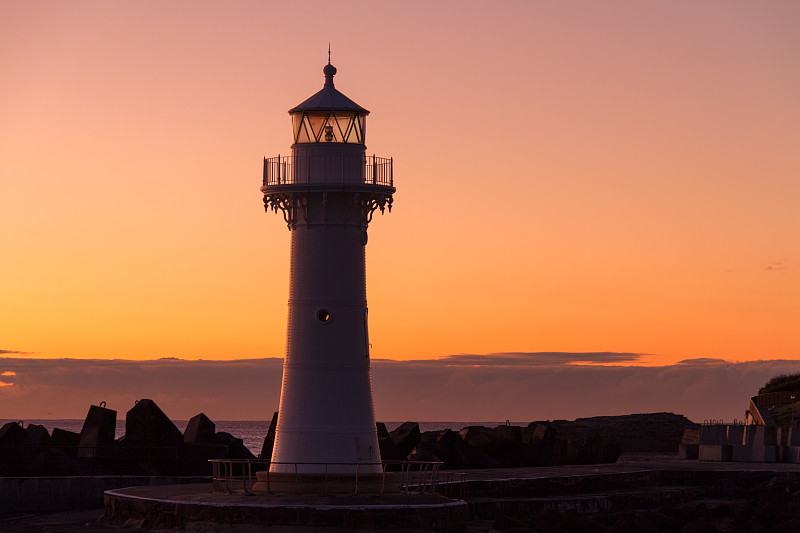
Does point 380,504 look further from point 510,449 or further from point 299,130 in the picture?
point 510,449

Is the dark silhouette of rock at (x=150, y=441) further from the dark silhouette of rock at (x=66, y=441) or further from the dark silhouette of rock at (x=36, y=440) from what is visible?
the dark silhouette of rock at (x=36, y=440)

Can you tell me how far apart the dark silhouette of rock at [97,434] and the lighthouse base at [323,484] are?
11.2 meters

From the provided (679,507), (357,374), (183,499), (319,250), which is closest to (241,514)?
(183,499)

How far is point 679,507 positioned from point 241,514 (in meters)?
13.6

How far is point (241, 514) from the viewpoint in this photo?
2475 cm

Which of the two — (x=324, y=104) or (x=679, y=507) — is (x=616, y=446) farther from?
(x=324, y=104)

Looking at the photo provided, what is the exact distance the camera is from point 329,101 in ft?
94.3

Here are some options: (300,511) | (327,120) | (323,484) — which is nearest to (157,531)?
(300,511)

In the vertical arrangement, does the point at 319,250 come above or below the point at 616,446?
above

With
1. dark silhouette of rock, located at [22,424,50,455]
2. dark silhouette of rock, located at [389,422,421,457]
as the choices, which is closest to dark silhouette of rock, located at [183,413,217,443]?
dark silhouette of rock, located at [22,424,50,455]

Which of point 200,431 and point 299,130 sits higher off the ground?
point 299,130

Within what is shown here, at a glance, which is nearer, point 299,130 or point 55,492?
point 299,130

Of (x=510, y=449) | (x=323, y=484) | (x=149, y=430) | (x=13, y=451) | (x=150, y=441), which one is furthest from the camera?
(x=510, y=449)

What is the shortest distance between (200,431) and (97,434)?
3.47 metres
